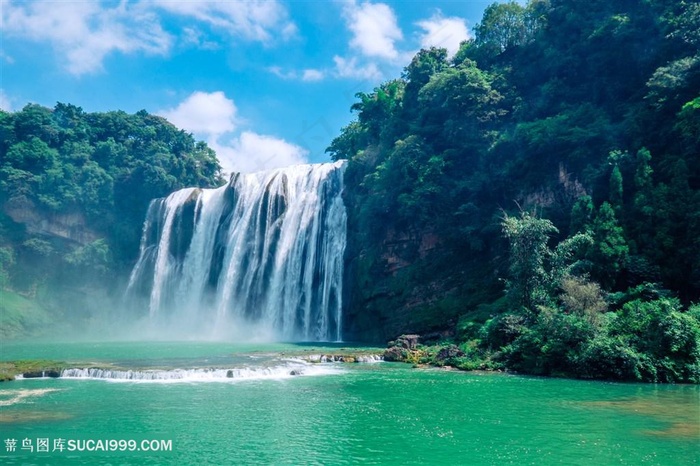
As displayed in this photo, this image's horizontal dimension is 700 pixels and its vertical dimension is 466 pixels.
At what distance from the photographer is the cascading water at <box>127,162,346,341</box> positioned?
3994 cm

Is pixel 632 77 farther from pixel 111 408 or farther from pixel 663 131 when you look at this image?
pixel 111 408

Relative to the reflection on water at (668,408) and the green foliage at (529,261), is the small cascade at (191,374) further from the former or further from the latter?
the reflection on water at (668,408)

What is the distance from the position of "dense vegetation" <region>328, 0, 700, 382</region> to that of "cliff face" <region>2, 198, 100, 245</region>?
99.1 feet

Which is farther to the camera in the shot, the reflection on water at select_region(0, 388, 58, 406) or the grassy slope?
the grassy slope

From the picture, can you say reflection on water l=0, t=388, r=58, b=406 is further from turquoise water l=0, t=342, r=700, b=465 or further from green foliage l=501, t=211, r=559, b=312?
green foliage l=501, t=211, r=559, b=312

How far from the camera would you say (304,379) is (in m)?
20.4

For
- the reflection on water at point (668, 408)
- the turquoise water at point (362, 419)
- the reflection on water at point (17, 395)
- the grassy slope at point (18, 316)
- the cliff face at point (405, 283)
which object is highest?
the cliff face at point (405, 283)

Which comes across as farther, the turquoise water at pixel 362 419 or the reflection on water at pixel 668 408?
the reflection on water at pixel 668 408

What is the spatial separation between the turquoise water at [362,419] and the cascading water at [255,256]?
1915 centimetres

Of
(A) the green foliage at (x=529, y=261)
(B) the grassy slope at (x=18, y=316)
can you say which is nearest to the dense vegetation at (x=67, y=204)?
(B) the grassy slope at (x=18, y=316)

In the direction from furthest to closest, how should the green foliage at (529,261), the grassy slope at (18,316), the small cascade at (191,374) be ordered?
the grassy slope at (18,316) → the green foliage at (529,261) → the small cascade at (191,374)

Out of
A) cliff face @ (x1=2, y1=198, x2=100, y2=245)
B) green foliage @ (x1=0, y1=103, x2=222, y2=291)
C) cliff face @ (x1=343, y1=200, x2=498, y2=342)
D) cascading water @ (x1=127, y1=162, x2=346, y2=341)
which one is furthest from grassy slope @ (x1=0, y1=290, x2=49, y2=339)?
cliff face @ (x1=343, y1=200, x2=498, y2=342)

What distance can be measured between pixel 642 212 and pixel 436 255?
13152 millimetres

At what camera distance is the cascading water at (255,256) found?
1572 inches
